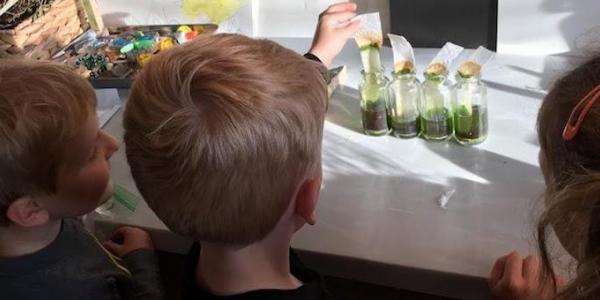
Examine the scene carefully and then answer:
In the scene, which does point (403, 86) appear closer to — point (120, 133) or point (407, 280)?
point (407, 280)

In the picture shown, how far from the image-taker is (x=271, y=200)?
73 cm

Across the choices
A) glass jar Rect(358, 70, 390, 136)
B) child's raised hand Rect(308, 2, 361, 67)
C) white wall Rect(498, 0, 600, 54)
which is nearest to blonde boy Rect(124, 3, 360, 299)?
glass jar Rect(358, 70, 390, 136)

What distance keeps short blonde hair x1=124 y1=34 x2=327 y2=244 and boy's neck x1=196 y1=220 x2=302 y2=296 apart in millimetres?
31

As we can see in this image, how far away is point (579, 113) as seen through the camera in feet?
2.15

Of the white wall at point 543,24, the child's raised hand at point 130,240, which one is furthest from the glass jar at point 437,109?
the child's raised hand at point 130,240

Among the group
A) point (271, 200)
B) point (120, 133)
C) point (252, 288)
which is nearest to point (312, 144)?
point (271, 200)

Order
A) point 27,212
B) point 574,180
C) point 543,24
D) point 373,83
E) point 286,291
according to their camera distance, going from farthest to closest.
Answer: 1. point 543,24
2. point 373,83
3. point 27,212
4. point 286,291
5. point 574,180

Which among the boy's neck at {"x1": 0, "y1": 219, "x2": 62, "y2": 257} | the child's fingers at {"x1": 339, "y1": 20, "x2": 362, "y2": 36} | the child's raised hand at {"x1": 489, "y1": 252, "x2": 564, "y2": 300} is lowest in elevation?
the child's raised hand at {"x1": 489, "y1": 252, "x2": 564, "y2": 300}

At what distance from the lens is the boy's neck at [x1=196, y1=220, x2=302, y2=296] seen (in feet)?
2.56

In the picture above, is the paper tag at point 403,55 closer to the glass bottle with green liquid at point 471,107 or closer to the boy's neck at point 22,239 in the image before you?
the glass bottle with green liquid at point 471,107

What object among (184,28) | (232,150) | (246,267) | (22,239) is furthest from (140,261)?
(184,28)

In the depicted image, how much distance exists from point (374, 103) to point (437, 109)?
105 millimetres

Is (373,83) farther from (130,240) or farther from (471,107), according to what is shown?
(130,240)

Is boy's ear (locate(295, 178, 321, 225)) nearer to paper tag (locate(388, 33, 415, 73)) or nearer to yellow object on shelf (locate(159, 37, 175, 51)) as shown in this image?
paper tag (locate(388, 33, 415, 73))
